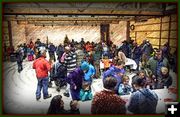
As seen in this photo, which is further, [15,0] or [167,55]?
[167,55]

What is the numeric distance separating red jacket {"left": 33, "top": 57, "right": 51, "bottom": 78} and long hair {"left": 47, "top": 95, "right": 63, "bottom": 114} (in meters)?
0.48

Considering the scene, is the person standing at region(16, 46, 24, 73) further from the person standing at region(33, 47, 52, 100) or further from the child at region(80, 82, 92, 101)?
the child at region(80, 82, 92, 101)

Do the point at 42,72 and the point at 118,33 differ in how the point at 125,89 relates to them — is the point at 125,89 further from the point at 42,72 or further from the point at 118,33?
the point at 42,72

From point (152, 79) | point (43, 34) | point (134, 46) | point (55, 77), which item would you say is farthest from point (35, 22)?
point (152, 79)

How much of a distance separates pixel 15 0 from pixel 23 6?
175 millimetres

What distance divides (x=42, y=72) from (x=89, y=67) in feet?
2.95

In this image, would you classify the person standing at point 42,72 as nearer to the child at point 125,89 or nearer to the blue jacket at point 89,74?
the blue jacket at point 89,74

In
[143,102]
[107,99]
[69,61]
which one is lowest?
[143,102]

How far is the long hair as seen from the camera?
561 cm

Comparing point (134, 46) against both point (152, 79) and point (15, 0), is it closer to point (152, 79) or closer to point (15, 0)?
point (152, 79)

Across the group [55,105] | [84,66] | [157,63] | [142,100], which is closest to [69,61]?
[84,66]

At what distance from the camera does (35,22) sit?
567cm

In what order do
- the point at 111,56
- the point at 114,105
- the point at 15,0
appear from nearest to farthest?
the point at 114,105, the point at 15,0, the point at 111,56

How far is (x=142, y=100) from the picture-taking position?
5.48m
